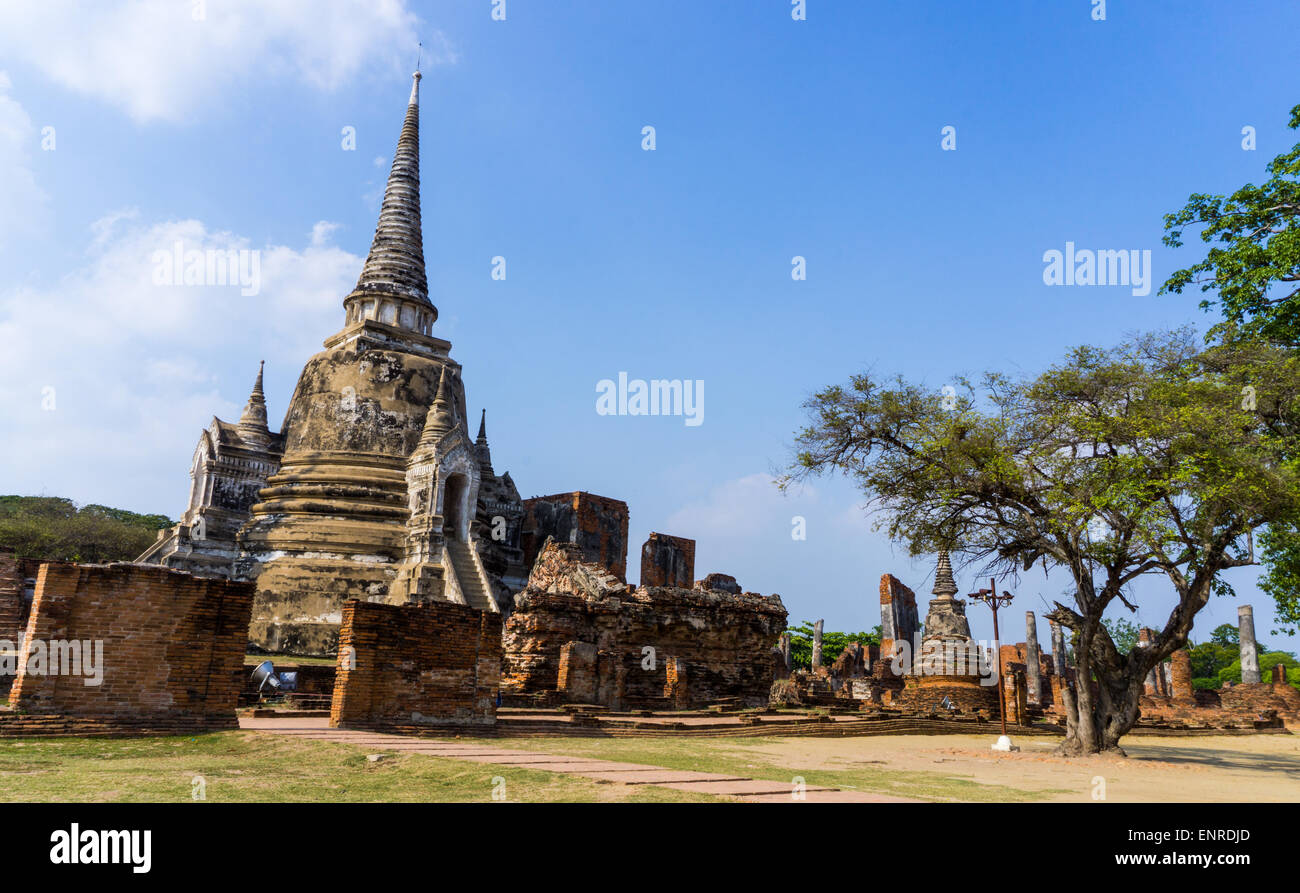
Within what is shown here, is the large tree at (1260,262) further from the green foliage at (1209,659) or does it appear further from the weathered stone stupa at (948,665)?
the green foliage at (1209,659)

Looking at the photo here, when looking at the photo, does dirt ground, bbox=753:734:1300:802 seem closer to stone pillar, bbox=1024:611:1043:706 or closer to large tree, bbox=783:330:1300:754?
large tree, bbox=783:330:1300:754

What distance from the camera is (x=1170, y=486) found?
12227 mm

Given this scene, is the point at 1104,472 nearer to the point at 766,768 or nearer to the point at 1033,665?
the point at 766,768

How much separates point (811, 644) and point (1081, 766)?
35171 millimetres

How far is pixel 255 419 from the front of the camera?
2917cm

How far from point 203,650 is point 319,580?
13.9 meters

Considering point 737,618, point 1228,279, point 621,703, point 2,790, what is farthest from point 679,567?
point 2,790

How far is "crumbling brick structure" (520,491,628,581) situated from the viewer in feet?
113

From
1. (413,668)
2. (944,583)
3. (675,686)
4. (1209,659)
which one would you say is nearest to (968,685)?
(944,583)

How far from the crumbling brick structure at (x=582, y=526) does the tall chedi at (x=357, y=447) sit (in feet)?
25.8

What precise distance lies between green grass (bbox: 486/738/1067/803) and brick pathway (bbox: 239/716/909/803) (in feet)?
3.52

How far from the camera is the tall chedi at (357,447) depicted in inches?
869
